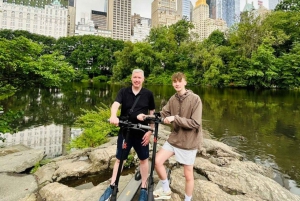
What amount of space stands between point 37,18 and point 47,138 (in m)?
114

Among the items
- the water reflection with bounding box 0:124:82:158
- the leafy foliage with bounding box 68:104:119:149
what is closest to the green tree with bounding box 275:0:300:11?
the leafy foliage with bounding box 68:104:119:149

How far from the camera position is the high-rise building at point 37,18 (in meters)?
96.7

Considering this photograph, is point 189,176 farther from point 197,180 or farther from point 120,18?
point 120,18

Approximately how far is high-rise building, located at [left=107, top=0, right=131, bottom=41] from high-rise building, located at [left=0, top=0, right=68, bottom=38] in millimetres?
47691

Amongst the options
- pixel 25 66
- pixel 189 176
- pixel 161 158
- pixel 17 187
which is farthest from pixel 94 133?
pixel 189 176

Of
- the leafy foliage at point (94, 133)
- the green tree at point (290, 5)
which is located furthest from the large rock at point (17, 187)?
Result: the green tree at point (290, 5)

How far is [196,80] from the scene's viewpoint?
43.2 meters

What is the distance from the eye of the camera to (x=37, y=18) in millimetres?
103500

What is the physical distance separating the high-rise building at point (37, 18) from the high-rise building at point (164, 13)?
64.0m

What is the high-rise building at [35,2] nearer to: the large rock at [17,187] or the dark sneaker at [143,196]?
the large rock at [17,187]

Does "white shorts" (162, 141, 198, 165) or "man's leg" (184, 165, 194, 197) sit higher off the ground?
"white shorts" (162, 141, 198, 165)

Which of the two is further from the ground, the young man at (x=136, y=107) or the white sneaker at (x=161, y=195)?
the young man at (x=136, y=107)

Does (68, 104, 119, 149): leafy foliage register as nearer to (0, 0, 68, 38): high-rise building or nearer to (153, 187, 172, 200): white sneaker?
(153, 187, 172, 200): white sneaker

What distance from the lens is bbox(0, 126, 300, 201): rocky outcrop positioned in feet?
12.0
